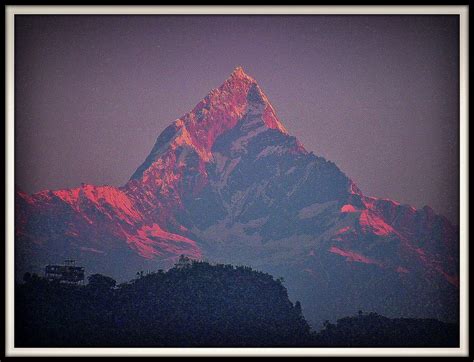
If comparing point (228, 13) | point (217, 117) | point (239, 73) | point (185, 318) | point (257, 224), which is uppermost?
point (228, 13)

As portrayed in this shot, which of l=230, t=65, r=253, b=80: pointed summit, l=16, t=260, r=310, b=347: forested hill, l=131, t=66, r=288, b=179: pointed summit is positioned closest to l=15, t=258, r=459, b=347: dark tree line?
l=16, t=260, r=310, b=347: forested hill

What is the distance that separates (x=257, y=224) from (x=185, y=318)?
78 cm

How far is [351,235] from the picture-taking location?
5.54 meters

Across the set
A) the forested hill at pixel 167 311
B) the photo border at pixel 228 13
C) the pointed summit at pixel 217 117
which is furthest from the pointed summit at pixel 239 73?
the forested hill at pixel 167 311

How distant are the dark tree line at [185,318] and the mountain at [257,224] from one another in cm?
10

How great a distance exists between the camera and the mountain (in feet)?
17.6

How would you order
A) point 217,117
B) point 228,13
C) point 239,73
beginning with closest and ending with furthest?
point 228,13 < point 239,73 < point 217,117

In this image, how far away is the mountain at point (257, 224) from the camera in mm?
5371

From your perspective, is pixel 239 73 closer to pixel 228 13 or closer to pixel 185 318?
pixel 228 13

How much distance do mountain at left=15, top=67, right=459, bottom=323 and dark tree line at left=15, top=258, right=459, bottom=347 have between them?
0.10 meters

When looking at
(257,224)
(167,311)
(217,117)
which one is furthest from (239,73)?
(167,311)

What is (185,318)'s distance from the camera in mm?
5379

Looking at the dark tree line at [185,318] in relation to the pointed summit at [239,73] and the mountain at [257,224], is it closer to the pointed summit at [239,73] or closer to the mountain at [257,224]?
the mountain at [257,224]

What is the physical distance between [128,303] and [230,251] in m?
0.75
